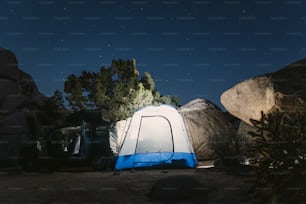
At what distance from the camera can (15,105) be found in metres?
19.4

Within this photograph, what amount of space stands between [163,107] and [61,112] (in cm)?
1044

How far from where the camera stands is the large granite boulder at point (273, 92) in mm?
8289

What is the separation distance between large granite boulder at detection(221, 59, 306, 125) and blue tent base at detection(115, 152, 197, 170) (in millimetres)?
2482

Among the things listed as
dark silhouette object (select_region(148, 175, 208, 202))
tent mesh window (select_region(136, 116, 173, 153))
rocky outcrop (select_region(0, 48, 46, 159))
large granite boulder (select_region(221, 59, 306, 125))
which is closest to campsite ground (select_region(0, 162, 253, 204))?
dark silhouette object (select_region(148, 175, 208, 202))

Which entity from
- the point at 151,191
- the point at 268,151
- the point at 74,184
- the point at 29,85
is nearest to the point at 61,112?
the point at 29,85

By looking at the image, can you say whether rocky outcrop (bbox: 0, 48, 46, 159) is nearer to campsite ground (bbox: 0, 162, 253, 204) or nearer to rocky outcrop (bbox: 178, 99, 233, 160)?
rocky outcrop (bbox: 178, 99, 233, 160)

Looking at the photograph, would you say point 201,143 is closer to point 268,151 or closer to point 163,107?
point 163,107

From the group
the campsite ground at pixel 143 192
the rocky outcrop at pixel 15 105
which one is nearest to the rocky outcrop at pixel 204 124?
the campsite ground at pixel 143 192

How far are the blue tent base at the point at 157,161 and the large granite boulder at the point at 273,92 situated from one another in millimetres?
2482

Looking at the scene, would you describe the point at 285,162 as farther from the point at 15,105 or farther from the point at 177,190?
the point at 15,105

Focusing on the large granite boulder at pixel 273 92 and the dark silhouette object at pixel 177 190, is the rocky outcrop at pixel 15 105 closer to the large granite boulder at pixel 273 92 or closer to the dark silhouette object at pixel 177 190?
the large granite boulder at pixel 273 92

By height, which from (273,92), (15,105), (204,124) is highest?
(15,105)

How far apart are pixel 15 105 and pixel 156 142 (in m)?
13.1

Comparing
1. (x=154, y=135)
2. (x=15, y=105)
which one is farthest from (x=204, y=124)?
(x=15, y=105)
